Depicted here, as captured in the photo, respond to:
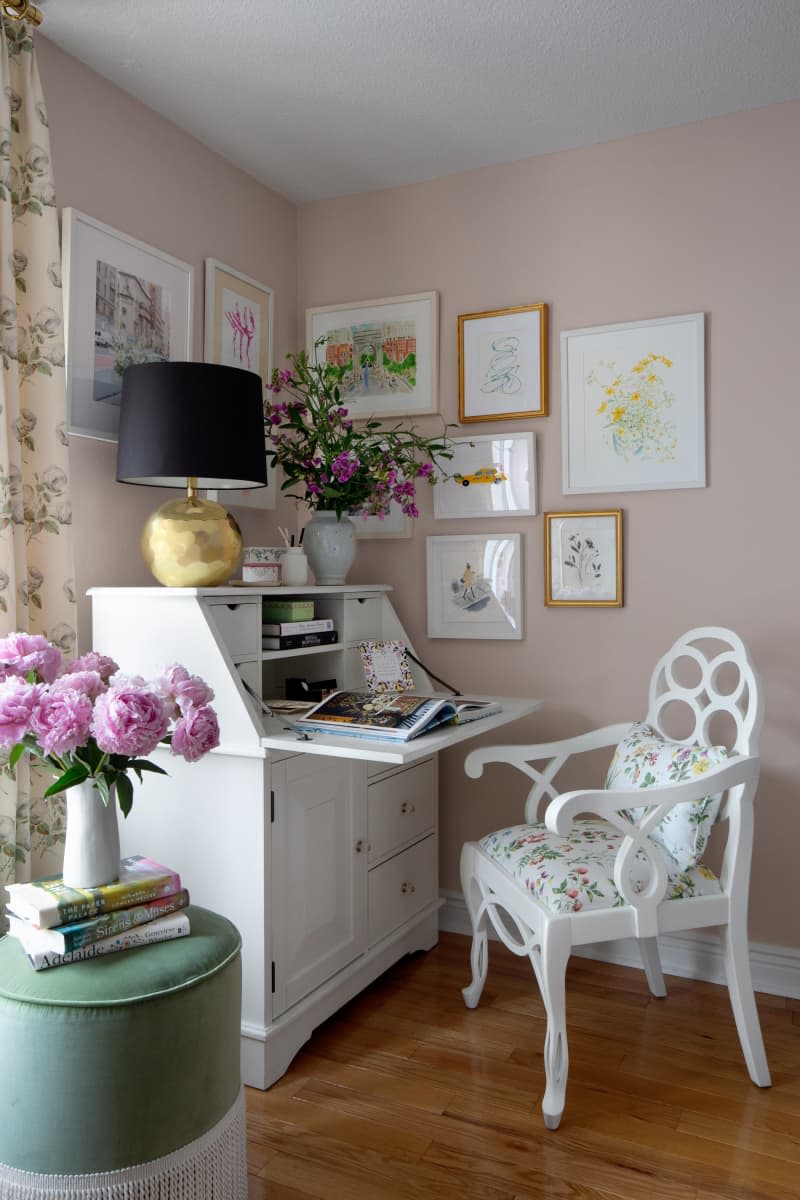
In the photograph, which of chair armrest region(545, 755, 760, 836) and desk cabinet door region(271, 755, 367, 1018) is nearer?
chair armrest region(545, 755, 760, 836)

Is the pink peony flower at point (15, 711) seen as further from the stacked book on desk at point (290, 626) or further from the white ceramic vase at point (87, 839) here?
the stacked book on desk at point (290, 626)

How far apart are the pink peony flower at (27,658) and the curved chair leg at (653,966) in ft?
5.62

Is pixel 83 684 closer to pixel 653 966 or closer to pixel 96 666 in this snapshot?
pixel 96 666

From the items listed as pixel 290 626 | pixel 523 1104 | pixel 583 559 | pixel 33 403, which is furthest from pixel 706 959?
pixel 33 403

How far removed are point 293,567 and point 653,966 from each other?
1.47 meters

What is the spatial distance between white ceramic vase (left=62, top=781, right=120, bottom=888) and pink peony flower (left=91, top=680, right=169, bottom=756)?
6.1 inches

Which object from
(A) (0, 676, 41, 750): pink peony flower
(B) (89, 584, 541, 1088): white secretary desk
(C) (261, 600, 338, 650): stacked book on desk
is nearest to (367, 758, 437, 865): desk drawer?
(B) (89, 584, 541, 1088): white secretary desk

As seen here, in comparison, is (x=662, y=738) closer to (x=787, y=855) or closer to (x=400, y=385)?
(x=787, y=855)

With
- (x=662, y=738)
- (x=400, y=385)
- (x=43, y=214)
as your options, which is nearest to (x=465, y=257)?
(x=400, y=385)

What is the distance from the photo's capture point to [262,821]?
6.47ft

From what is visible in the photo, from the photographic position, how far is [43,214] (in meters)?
2.04

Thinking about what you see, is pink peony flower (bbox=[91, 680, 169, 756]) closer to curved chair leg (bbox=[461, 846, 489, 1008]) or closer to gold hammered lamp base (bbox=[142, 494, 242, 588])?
gold hammered lamp base (bbox=[142, 494, 242, 588])

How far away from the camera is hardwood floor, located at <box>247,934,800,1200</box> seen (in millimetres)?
1704

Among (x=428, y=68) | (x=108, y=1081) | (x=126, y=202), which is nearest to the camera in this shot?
(x=108, y=1081)
